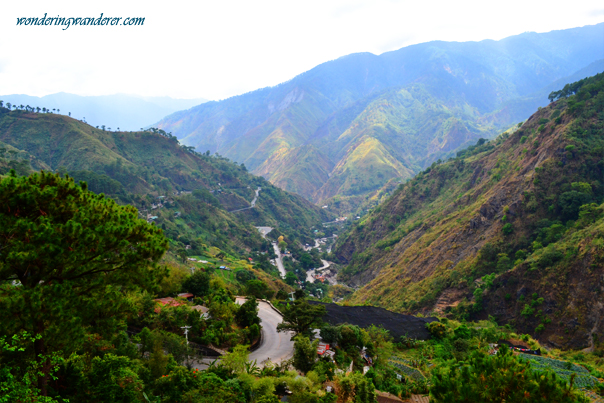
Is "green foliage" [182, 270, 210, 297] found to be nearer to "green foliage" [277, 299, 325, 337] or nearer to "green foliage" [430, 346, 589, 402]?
"green foliage" [277, 299, 325, 337]

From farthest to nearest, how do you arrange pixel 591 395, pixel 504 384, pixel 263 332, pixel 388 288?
pixel 388 288
pixel 263 332
pixel 591 395
pixel 504 384

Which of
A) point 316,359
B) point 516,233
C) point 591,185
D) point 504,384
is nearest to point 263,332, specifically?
point 316,359

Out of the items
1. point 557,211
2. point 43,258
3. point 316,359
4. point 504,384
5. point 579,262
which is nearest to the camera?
point 43,258

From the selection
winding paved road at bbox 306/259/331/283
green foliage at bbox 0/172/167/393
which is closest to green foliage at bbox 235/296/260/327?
green foliage at bbox 0/172/167/393

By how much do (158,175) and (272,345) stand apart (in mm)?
105635

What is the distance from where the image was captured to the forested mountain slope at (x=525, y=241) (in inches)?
1575

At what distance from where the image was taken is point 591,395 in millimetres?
21031

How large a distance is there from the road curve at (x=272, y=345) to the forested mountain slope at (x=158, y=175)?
1841 inches

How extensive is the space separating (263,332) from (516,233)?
42.6m

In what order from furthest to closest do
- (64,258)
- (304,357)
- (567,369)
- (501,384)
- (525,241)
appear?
(525,241) < (567,369) < (304,357) < (501,384) < (64,258)

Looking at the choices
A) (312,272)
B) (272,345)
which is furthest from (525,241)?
(312,272)

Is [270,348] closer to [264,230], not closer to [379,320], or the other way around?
[379,320]

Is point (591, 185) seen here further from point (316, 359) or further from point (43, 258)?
point (43, 258)

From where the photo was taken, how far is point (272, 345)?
28.4 m
